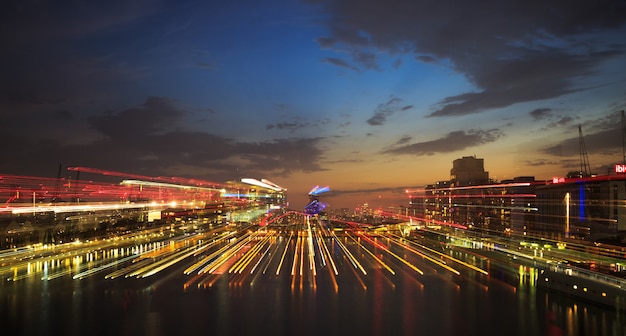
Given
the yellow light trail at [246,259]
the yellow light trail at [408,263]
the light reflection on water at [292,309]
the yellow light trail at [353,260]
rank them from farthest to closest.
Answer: the yellow light trail at [353,260], the yellow light trail at [246,259], the yellow light trail at [408,263], the light reflection on water at [292,309]

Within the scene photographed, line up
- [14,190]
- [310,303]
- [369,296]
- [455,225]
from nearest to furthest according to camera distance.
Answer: [310,303] → [369,296] → [14,190] → [455,225]

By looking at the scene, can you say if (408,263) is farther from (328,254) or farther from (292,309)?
(292,309)

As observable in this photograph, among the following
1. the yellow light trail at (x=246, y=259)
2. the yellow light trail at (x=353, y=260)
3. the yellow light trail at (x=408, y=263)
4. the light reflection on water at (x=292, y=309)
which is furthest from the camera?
the yellow light trail at (x=353, y=260)

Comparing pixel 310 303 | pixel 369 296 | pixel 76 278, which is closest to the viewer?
pixel 310 303

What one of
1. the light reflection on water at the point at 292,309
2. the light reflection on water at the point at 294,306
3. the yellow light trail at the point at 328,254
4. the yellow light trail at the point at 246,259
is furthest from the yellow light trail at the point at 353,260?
the yellow light trail at the point at 246,259

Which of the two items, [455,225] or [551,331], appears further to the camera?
[455,225]

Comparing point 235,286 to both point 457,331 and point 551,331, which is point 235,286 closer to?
point 457,331

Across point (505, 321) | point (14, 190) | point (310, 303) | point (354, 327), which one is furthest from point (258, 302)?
point (14, 190)

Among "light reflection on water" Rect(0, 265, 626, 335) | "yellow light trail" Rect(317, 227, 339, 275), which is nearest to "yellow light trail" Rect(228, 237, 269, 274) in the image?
"light reflection on water" Rect(0, 265, 626, 335)

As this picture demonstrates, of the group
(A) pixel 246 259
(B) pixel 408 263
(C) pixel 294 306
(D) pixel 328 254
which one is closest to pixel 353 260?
(D) pixel 328 254

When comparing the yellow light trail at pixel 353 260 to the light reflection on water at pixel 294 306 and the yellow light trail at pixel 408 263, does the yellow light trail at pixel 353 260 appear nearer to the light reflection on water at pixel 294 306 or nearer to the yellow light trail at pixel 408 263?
the light reflection on water at pixel 294 306

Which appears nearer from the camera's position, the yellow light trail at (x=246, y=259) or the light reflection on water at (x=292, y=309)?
the light reflection on water at (x=292, y=309)
